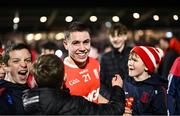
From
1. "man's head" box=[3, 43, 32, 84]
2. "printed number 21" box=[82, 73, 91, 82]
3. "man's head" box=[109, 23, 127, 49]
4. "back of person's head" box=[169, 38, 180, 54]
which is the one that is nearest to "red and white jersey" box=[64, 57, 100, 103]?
"printed number 21" box=[82, 73, 91, 82]

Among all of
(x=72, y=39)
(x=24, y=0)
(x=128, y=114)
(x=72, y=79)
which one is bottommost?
(x=128, y=114)

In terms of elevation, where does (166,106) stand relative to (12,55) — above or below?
below

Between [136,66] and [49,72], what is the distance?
59.2 inches

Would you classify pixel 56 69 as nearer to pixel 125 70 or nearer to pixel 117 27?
pixel 125 70

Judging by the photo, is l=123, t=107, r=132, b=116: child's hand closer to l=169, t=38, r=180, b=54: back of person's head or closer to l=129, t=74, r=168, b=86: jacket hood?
l=129, t=74, r=168, b=86: jacket hood

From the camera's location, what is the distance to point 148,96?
432cm

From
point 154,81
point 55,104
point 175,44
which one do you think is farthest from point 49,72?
point 175,44

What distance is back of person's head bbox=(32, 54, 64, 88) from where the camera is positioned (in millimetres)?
3225

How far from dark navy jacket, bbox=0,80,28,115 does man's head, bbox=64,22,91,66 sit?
0.65m

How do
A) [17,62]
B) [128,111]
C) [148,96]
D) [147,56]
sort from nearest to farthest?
1. [128,111]
2. [17,62]
3. [148,96]
4. [147,56]

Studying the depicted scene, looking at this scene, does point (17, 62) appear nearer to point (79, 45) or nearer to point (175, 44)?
point (79, 45)

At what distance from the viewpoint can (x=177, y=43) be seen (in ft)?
29.0

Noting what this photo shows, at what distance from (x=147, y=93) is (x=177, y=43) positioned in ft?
15.4

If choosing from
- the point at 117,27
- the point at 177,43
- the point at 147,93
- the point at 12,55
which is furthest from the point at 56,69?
the point at 177,43
